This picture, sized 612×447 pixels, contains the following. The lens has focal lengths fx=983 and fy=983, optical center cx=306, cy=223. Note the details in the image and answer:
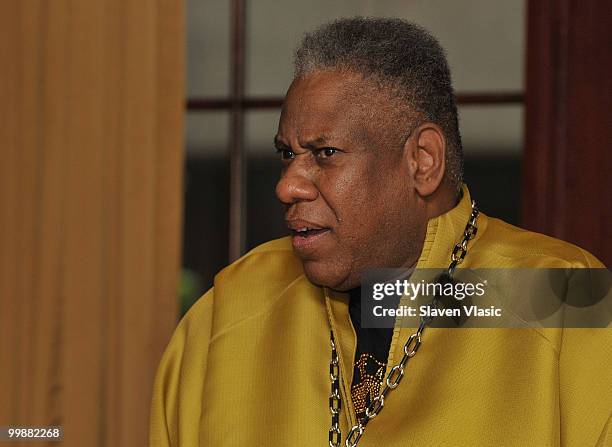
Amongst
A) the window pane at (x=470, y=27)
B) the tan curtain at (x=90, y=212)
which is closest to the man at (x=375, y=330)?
the tan curtain at (x=90, y=212)

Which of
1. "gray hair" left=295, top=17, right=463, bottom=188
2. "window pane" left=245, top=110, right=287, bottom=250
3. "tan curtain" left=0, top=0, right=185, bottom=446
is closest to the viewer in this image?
"gray hair" left=295, top=17, right=463, bottom=188

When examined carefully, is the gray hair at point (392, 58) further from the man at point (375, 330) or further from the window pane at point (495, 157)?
the window pane at point (495, 157)

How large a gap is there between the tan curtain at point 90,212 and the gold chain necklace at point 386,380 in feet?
2.84

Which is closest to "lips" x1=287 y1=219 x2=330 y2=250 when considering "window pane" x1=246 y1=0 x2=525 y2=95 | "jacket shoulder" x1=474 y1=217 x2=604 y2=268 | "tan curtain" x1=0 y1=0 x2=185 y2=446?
"jacket shoulder" x1=474 y1=217 x2=604 y2=268

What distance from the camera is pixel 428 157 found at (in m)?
1.29

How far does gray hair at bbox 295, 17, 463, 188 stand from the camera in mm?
1264

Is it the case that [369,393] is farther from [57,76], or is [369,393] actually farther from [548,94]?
[57,76]

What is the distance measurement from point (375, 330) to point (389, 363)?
0.30ft

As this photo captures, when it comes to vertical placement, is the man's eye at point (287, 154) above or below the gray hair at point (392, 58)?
below

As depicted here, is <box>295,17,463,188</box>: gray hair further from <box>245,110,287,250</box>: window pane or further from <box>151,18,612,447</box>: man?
<box>245,110,287,250</box>: window pane

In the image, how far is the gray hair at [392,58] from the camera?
126 centimetres

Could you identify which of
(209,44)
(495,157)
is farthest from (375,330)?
(209,44)

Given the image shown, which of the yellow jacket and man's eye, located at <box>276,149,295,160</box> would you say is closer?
the yellow jacket

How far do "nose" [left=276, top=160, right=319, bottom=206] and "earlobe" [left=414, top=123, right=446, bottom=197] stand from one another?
15 centimetres
